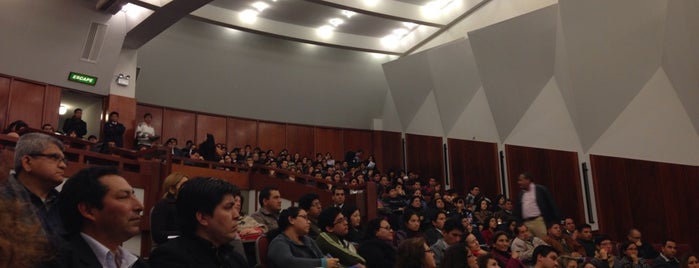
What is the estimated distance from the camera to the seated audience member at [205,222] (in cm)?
153

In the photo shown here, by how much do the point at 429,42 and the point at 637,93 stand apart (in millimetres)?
4906

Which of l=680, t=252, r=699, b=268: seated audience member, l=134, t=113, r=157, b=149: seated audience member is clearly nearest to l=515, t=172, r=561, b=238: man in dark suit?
l=680, t=252, r=699, b=268: seated audience member

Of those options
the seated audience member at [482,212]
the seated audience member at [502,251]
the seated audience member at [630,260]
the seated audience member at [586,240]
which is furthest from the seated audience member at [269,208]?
the seated audience member at [482,212]

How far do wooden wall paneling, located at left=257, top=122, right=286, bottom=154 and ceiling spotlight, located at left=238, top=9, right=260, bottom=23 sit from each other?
97.1 inches

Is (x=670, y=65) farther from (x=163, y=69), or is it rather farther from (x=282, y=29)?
(x=163, y=69)

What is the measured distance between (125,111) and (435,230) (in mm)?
6035

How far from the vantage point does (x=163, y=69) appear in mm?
9781

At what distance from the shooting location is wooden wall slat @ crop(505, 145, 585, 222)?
7.76 metres

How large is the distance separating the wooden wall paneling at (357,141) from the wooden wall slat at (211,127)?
294 centimetres

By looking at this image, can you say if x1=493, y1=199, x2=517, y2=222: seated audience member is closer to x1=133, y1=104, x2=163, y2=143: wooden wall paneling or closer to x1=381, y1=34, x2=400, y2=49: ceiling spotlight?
x1=381, y1=34, x2=400, y2=49: ceiling spotlight

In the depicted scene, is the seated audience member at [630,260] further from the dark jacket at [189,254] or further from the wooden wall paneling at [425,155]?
the wooden wall paneling at [425,155]

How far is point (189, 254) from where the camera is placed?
59.2 inches

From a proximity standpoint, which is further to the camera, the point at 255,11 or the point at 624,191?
the point at 255,11

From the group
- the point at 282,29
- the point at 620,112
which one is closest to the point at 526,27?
the point at 620,112
